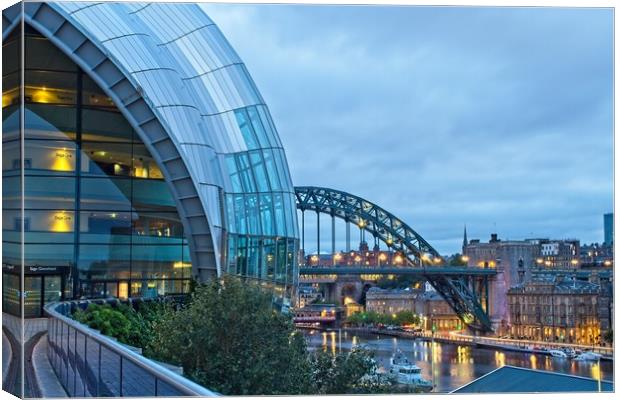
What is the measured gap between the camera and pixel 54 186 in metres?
14.9

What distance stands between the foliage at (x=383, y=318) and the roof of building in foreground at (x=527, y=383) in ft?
172

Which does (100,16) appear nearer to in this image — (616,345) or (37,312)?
(37,312)

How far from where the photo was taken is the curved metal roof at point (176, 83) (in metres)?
15.2

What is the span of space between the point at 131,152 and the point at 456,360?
44.1m

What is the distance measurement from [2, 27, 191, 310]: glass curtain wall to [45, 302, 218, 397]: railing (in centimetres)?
503

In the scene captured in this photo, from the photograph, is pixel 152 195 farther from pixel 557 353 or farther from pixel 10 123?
pixel 557 353

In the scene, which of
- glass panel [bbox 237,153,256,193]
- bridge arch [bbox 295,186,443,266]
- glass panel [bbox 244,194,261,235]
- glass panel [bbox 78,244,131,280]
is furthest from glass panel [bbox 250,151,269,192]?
bridge arch [bbox 295,186,443,266]

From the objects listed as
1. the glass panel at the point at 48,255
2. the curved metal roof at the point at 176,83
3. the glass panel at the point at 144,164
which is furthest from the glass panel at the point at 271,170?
the glass panel at the point at 48,255

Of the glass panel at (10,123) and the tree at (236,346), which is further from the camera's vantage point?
the glass panel at (10,123)

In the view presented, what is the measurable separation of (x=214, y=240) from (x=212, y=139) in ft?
6.68

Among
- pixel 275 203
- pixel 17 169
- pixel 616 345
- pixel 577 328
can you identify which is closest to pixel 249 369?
pixel 616 345

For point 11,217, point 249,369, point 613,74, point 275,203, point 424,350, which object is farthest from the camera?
point 424,350

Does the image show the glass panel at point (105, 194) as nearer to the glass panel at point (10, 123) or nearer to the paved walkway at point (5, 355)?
the glass panel at point (10, 123)

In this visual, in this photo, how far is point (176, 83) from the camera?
1586cm
